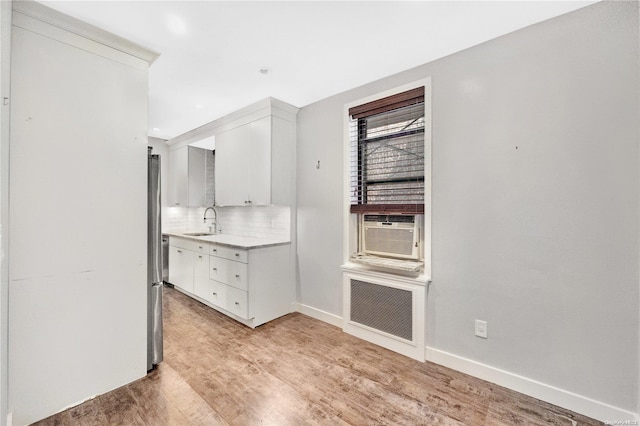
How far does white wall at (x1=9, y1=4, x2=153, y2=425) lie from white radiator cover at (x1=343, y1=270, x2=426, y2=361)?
1892mm

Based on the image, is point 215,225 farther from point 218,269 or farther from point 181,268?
point 218,269

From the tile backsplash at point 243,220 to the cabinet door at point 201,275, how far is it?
74 cm

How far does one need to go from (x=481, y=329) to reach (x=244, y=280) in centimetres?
232

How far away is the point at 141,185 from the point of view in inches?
83.5

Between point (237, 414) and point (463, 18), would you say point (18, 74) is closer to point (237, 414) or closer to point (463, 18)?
point (237, 414)

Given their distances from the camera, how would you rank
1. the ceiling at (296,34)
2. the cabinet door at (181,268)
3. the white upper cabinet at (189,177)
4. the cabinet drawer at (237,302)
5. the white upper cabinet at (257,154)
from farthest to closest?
the white upper cabinet at (189,177) < the cabinet door at (181,268) < the white upper cabinet at (257,154) < the cabinet drawer at (237,302) < the ceiling at (296,34)

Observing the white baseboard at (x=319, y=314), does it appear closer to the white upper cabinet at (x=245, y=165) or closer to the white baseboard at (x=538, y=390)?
the white baseboard at (x=538, y=390)

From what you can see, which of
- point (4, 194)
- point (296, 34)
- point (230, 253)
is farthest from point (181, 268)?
point (296, 34)

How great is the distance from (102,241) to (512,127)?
312cm

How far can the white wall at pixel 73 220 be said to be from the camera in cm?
165

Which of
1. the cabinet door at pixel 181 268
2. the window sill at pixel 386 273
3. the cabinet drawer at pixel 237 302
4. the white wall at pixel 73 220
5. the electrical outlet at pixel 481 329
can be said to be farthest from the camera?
the cabinet door at pixel 181 268

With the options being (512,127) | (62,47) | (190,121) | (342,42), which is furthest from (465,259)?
(190,121)

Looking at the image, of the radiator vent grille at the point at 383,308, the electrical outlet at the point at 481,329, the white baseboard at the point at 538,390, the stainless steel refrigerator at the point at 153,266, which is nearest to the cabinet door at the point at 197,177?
the stainless steel refrigerator at the point at 153,266

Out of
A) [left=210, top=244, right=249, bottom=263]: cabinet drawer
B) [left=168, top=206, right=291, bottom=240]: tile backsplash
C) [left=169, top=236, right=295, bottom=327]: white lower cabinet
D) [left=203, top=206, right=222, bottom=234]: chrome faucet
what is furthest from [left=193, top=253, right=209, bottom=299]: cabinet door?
[left=203, top=206, right=222, bottom=234]: chrome faucet
